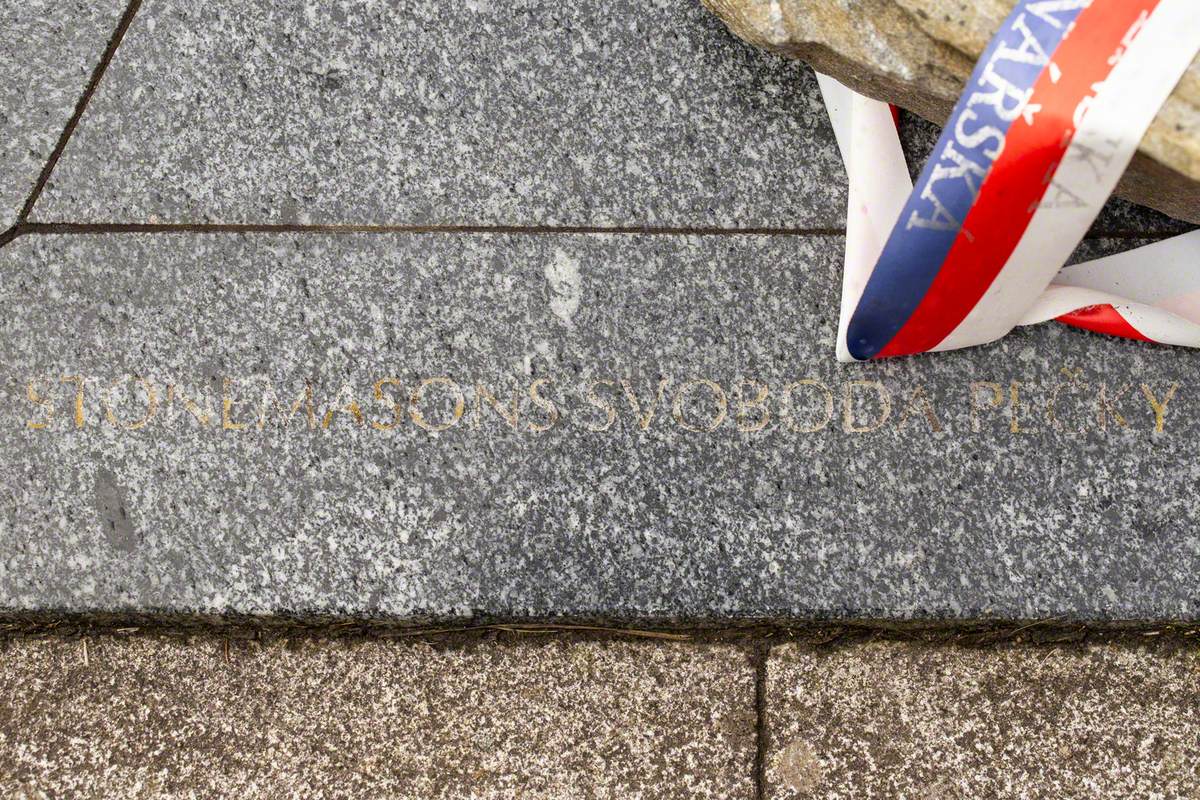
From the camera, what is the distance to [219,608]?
1614mm

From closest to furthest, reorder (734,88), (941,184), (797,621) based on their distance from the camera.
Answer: (941,184) → (797,621) → (734,88)

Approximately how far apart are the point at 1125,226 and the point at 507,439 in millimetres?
1312

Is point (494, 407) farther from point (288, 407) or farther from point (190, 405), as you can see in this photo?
point (190, 405)

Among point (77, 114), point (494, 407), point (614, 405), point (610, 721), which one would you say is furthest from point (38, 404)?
point (610, 721)

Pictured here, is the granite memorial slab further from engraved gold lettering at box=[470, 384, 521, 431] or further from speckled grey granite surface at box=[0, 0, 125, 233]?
engraved gold lettering at box=[470, 384, 521, 431]

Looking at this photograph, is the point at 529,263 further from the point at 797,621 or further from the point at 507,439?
the point at 797,621

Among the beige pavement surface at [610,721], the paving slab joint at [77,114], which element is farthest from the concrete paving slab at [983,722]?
the paving slab joint at [77,114]

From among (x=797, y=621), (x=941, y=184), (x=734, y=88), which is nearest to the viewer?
(x=941, y=184)

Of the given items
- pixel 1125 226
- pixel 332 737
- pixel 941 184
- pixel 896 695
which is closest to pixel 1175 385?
pixel 1125 226

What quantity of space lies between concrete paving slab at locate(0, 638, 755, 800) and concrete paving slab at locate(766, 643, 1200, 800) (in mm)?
108

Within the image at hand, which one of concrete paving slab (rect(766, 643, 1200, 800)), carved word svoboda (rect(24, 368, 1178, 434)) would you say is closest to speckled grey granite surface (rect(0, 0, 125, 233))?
carved word svoboda (rect(24, 368, 1178, 434))

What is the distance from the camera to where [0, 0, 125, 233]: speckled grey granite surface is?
1733mm

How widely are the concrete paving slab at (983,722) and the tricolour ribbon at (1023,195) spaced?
0.61 m

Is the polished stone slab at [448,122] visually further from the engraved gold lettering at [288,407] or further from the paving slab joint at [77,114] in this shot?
the engraved gold lettering at [288,407]
